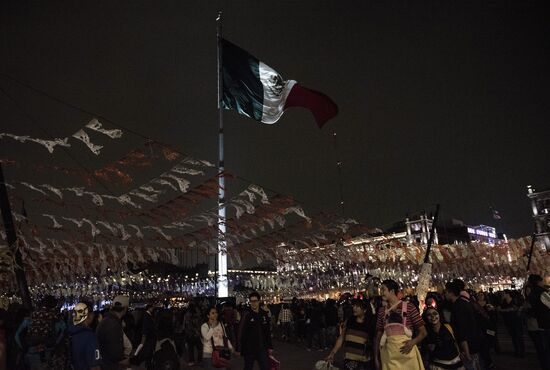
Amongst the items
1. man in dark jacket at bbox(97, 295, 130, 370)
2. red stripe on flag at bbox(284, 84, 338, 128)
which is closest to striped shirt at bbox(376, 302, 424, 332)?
man in dark jacket at bbox(97, 295, 130, 370)

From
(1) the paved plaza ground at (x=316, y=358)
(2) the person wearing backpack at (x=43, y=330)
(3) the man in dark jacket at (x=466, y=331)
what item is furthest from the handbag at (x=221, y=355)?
(1) the paved plaza ground at (x=316, y=358)

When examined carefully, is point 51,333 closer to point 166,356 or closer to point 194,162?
point 166,356

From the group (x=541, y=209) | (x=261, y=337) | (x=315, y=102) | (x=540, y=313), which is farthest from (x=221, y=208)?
(x=541, y=209)

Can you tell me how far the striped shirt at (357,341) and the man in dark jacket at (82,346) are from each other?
3201 millimetres

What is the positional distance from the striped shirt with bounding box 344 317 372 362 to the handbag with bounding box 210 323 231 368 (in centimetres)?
209

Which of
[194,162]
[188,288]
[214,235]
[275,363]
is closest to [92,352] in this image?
[275,363]

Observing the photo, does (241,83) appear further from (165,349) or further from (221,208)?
(165,349)

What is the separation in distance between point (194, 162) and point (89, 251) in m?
10.4

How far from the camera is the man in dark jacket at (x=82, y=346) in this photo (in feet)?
Result: 16.4

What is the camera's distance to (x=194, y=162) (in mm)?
10859

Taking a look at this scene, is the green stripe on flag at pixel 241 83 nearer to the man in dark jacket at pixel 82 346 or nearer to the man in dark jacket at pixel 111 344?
the man in dark jacket at pixel 111 344

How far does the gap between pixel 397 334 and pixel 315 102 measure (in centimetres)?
1360

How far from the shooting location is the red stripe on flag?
58.0ft

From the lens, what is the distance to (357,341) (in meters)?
6.20
